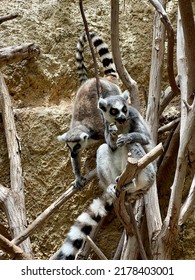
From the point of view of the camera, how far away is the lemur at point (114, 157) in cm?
339

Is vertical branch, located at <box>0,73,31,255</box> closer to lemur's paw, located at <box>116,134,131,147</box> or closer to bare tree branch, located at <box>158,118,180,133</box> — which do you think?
lemur's paw, located at <box>116,134,131,147</box>

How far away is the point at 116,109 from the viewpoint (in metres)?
3.52

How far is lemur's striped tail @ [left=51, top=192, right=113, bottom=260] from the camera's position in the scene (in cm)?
345

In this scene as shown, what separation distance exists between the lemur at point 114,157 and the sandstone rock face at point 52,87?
75 cm

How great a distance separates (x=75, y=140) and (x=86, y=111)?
407mm

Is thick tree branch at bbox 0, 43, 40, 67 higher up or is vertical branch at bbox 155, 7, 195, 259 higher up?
thick tree branch at bbox 0, 43, 40, 67

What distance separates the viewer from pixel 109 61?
457 cm

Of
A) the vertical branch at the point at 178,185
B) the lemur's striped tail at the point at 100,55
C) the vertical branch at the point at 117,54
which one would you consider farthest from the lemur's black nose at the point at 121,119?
the lemur's striped tail at the point at 100,55

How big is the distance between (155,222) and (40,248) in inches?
44.7

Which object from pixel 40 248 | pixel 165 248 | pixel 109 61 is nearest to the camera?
pixel 165 248

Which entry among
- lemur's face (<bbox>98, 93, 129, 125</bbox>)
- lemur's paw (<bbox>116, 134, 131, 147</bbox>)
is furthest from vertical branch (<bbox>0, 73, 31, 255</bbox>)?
lemur's paw (<bbox>116, 134, 131, 147</bbox>)

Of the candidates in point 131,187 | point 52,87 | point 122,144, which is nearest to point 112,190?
point 131,187
